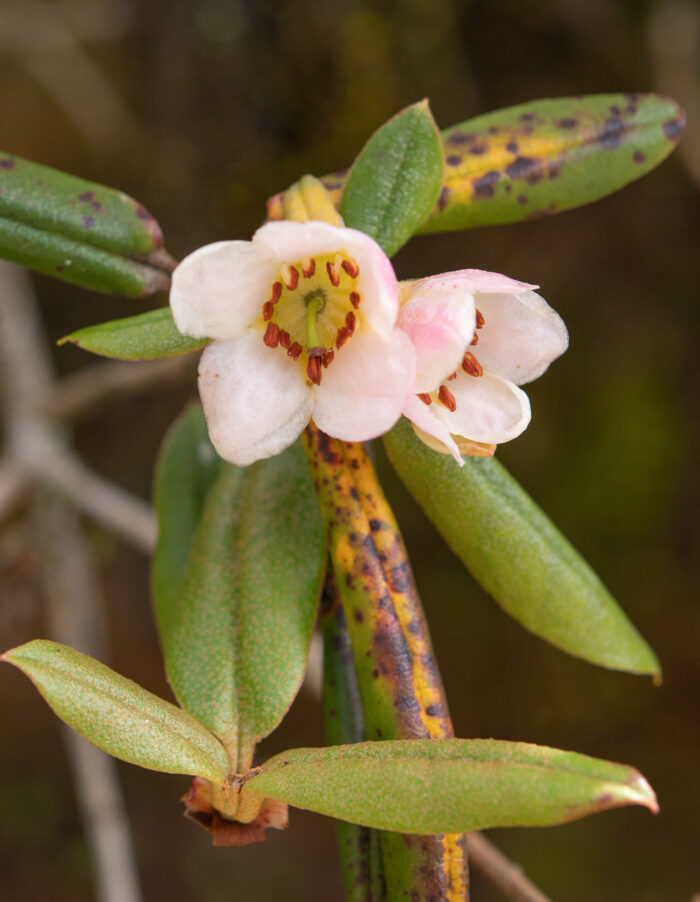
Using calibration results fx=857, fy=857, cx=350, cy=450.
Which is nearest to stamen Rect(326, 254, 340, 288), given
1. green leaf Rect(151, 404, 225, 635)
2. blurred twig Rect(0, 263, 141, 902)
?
green leaf Rect(151, 404, 225, 635)

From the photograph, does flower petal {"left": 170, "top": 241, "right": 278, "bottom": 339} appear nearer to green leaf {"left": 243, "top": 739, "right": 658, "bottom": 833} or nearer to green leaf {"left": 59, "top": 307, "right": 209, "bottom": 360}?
green leaf {"left": 59, "top": 307, "right": 209, "bottom": 360}

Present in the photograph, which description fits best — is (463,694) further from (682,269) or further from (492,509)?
(492,509)

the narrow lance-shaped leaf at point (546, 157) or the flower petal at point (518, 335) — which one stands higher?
the narrow lance-shaped leaf at point (546, 157)

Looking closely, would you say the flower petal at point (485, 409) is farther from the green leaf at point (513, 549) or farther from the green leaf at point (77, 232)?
the green leaf at point (77, 232)

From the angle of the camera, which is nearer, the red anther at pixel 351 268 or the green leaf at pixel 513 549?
the red anther at pixel 351 268

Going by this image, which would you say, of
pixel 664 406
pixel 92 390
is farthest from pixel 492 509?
pixel 664 406

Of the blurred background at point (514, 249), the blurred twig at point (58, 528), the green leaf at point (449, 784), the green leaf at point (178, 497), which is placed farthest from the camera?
Result: the blurred background at point (514, 249)

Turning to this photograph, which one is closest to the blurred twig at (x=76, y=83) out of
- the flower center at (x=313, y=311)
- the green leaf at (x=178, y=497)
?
the green leaf at (x=178, y=497)
